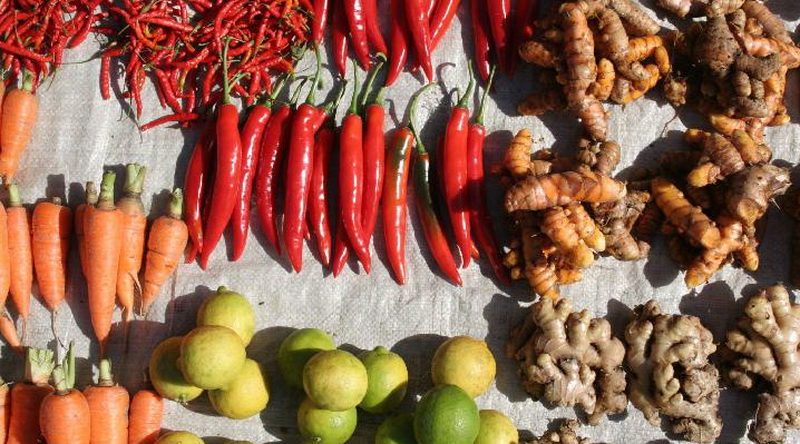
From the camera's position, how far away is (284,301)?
9.00 ft

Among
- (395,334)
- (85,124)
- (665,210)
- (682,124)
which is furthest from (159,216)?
(682,124)

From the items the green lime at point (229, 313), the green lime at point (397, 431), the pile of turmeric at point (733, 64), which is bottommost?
the green lime at point (397, 431)

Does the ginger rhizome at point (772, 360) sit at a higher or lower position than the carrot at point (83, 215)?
lower

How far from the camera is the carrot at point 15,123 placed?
9.00 feet

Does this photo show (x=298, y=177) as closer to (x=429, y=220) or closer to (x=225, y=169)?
(x=225, y=169)

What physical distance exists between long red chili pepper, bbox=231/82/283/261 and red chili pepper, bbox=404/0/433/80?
0.64 m

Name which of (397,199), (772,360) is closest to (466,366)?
(397,199)

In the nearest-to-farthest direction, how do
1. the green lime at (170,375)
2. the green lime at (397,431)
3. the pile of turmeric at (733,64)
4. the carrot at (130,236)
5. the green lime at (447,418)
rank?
1. the green lime at (447,418)
2. the green lime at (397,431)
3. the green lime at (170,375)
4. the pile of turmeric at (733,64)
5. the carrot at (130,236)

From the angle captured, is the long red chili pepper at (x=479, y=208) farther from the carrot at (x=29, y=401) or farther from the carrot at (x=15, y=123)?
the carrot at (x=15, y=123)

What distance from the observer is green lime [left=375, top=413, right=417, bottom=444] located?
7.72ft

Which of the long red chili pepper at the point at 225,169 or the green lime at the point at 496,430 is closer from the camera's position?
the green lime at the point at 496,430

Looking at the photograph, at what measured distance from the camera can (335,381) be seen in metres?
2.25

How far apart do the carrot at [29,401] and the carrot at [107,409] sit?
0.16m

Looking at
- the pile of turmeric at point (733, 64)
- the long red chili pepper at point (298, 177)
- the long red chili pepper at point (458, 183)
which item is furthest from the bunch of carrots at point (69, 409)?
the pile of turmeric at point (733, 64)
